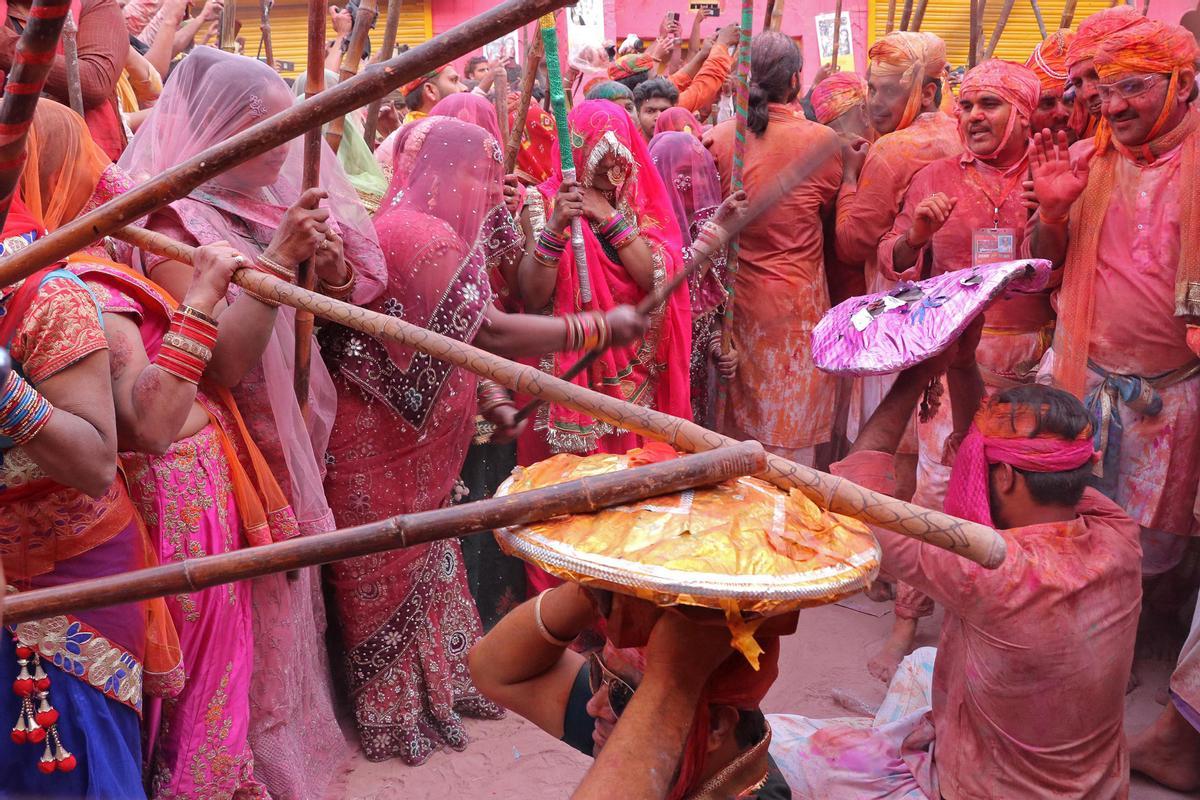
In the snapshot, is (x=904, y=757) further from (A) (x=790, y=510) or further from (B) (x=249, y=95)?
(B) (x=249, y=95)

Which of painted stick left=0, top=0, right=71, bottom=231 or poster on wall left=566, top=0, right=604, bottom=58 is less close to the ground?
painted stick left=0, top=0, right=71, bottom=231

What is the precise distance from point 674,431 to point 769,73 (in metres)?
3.61

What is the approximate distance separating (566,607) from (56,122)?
1.65m

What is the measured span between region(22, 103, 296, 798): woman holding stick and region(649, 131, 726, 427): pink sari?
261cm

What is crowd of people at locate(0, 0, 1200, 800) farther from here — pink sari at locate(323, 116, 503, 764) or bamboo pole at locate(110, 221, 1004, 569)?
bamboo pole at locate(110, 221, 1004, 569)

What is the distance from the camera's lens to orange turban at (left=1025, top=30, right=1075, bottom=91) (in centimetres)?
467

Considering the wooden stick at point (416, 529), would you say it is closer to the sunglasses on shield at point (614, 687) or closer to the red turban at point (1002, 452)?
the sunglasses on shield at point (614, 687)

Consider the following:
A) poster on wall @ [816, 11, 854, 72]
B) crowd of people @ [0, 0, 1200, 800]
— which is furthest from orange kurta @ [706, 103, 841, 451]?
poster on wall @ [816, 11, 854, 72]

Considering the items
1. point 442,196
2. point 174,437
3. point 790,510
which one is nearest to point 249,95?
point 442,196

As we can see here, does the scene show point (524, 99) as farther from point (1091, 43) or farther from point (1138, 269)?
point (1138, 269)

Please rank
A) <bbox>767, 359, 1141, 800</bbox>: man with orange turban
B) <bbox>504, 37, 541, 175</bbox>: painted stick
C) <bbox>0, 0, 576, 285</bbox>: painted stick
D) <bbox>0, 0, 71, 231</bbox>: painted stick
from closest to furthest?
<bbox>0, 0, 71, 231</bbox>: painted stick
<bbox>0, 0, 576, 285</bbox>: painted stick
<bbox>767, 359, 1141, 800</bbox>: man with orange turban
<bbox>504, 37, 541, 175</bbox>: painted stick

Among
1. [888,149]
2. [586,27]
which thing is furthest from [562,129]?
[586,27]

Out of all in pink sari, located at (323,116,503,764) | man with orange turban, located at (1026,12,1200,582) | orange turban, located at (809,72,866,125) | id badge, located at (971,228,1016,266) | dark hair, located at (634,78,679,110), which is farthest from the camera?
dark hair, located at (634,78,679,110)

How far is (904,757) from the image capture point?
2.85m
